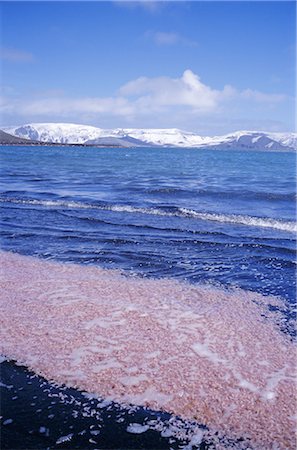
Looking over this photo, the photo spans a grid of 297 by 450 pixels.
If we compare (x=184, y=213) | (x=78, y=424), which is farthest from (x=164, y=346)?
(x=184, y=213)

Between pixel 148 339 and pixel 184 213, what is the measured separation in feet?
45.5

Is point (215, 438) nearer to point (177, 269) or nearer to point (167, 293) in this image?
point (167, 293)

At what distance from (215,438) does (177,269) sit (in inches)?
264

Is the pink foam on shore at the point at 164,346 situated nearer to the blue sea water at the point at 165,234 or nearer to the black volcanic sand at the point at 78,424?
the black volcanic sand at the point at 78,424

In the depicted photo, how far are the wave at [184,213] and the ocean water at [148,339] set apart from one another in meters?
2.69

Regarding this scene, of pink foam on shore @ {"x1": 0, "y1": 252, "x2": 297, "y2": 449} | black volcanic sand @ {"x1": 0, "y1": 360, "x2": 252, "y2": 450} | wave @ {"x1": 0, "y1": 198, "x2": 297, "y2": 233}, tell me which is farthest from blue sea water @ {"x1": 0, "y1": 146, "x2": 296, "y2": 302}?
black volcanic sand @ {"x1": 0, "y1": 360, "x2": 252, "y2": 450}

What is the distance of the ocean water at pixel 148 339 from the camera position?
4504mm

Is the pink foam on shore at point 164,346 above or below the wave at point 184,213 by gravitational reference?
below

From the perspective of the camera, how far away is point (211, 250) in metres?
13.1

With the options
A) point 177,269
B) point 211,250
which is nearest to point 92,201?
point 211,250

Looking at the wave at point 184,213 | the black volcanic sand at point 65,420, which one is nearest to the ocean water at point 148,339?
the black volcanic sand at point 65,420

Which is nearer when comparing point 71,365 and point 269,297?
point 71,365

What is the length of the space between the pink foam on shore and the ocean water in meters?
0.02

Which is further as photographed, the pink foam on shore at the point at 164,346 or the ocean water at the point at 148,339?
the pink foam on shore at the point at 164,346
